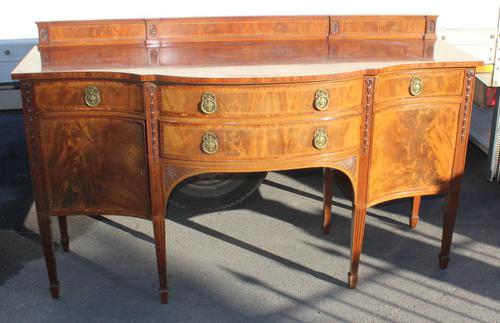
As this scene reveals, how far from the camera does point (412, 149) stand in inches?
126

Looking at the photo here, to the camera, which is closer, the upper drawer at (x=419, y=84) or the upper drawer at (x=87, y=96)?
the upper drawer at (x=87, y=96)

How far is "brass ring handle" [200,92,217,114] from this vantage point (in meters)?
2.81

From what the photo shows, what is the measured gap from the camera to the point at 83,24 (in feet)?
11.0

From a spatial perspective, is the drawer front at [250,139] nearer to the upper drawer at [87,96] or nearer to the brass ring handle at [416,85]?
the upper drawer at [87,96]

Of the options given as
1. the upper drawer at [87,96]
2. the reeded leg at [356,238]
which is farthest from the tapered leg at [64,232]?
the reeded leg at [356,238]

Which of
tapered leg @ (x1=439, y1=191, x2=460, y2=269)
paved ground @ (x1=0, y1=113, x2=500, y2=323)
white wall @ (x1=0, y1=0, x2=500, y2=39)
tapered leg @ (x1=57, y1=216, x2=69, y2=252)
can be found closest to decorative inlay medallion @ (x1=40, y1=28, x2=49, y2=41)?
white wall @ (x1=0, y1=0, x2=500, y2=39)

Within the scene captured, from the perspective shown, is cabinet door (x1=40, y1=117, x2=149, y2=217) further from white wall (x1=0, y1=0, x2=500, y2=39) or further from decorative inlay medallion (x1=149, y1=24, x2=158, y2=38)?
white wall (x1=0, y1=0, x2=500, y2=39)

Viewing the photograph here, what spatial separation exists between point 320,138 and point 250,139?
0.31m

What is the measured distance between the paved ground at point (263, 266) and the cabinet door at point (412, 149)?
490 mm

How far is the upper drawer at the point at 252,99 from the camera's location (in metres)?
2.81

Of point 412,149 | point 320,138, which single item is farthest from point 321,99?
point 412,149

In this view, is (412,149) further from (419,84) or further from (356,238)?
(356,238)

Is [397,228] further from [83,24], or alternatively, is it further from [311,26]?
[83,24]

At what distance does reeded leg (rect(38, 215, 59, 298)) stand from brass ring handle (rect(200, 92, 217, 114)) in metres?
0.95
